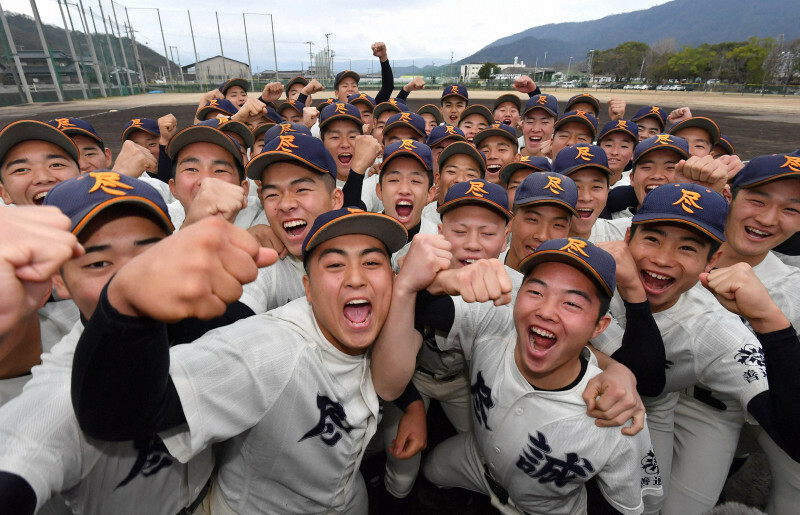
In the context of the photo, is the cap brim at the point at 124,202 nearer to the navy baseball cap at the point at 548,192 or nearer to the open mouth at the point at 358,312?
the open mouth at the point at 358,312

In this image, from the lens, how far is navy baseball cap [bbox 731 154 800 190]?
2828 millimetres

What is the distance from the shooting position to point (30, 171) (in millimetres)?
3012

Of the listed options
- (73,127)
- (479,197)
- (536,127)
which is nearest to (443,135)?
(536,127)

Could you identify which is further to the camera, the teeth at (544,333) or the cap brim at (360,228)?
the teeth at (544,333)

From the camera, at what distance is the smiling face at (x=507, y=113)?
761 centimetres

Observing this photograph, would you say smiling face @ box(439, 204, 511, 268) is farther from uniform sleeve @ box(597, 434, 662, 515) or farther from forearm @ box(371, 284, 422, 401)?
uniform sleeve @ box(597, 434, 662, 515)

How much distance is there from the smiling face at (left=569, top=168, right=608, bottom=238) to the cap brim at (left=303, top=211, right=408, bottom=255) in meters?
2.51

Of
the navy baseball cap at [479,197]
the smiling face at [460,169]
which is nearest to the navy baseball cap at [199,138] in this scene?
the navy baseball cap at [479,197]

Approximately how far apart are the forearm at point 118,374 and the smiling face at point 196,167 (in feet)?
7.67

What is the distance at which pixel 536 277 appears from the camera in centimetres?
220

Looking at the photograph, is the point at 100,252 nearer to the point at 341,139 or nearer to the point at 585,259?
the point at 585,259

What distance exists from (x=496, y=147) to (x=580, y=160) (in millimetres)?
1514

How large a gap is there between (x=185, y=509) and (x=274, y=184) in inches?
81.7

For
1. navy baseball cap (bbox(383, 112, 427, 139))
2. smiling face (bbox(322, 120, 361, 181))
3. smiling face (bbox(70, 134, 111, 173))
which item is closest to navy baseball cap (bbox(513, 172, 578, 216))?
navy baseball cap (bbox(383, 112, 427, 139))
